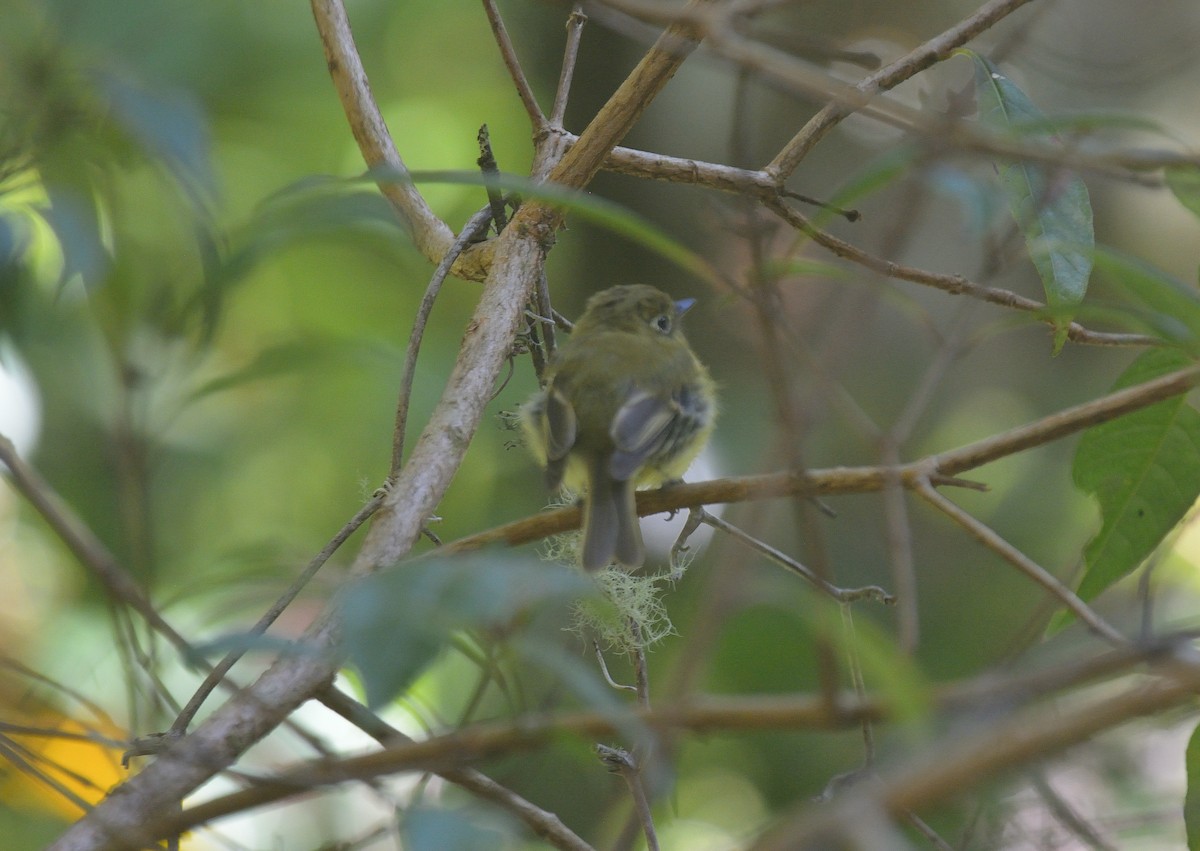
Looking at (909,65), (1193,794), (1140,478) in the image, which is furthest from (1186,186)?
(909,65)

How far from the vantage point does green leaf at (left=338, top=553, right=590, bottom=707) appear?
2.53ft

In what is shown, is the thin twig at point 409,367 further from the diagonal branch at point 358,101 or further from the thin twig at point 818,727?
the thin twig at point 818,727

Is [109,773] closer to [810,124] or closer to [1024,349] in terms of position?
[810,124]

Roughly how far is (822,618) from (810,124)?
1456 mm

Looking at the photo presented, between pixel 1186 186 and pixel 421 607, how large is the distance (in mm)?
958

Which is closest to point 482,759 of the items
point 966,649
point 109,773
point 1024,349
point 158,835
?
point 158,835

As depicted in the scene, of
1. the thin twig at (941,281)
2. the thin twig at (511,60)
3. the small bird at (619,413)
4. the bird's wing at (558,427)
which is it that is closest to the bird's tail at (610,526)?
the small bird at (619,413)

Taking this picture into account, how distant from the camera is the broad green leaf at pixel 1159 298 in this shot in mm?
1142

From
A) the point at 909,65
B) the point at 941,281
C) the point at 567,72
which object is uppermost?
the point at 567,72

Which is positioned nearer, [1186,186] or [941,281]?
[1186,186]

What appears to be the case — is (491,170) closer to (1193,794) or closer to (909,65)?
(909,65)

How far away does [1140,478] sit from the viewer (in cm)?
172

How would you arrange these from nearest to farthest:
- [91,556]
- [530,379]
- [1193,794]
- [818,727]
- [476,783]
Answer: [818,727] → [91,556] → [476,783] → [1193,794] → [530,379]

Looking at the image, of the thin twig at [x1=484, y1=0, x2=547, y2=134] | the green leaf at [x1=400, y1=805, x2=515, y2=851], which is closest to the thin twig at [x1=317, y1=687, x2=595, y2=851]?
the green leaf at [x1=400, y1=805, x2=515, y2=851]
